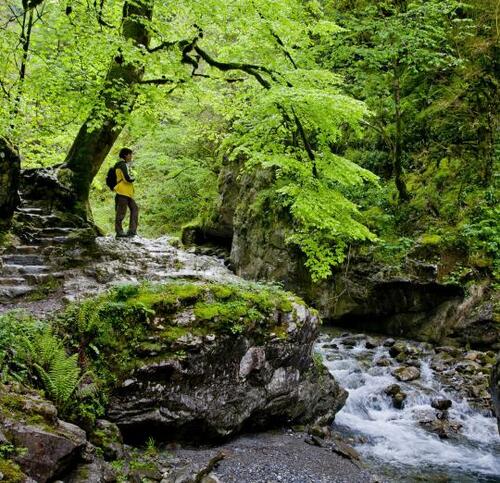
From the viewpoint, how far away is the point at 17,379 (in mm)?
5145

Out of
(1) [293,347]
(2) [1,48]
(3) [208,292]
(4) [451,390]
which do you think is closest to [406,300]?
(4) [451,390]

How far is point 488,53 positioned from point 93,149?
1383 centimetres

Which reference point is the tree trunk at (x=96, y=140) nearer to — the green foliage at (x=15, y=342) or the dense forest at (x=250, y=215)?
the dense forest at (x=250, y=215)

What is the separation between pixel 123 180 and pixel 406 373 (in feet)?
30.8

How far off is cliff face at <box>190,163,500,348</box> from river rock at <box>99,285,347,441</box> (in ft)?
19.4

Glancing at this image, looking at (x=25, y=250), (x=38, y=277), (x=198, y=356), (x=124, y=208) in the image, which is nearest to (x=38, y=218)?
(x=25, y=250)

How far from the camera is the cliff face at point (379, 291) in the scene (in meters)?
12.8

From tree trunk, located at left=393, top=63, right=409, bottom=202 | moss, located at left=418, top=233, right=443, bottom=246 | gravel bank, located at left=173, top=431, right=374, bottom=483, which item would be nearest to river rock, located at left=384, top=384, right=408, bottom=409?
gravel bank, located at left=173, top=431, right=374, bottom=483

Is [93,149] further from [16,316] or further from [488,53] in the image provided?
[488,53]

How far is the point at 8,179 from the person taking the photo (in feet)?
33.4

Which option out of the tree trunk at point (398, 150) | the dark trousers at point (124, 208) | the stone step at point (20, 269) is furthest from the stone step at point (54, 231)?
the tree trunk at point (398, 150)

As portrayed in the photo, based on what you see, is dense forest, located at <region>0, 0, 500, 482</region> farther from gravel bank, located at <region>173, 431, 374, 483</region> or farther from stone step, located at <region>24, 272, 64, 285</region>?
gravel bank, located at <region>173, 431, 374, 483</region>

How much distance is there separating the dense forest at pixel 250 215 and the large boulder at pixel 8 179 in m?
0.06

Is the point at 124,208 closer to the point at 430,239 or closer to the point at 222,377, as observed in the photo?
the point at 222,377
